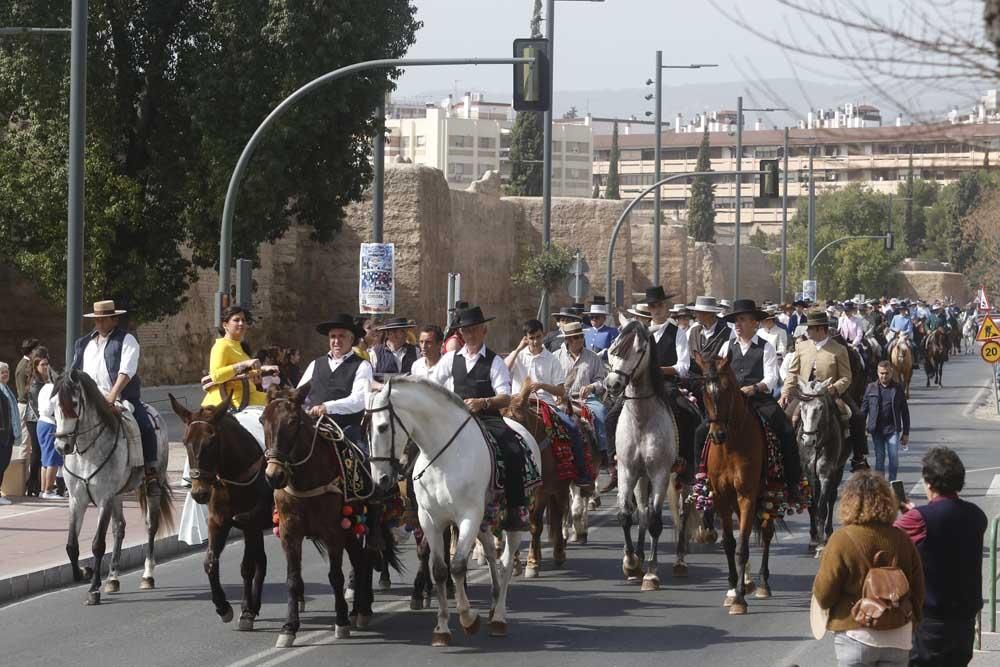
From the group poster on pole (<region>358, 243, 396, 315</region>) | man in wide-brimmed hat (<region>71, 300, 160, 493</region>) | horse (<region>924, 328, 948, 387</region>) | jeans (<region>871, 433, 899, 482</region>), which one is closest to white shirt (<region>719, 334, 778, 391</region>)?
man in wide-brimmed hat (<region>71, 300, 160, 493</region>)

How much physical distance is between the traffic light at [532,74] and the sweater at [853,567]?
14605mm

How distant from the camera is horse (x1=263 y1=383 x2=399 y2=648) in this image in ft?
37.6

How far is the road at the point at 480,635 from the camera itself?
1116 cm

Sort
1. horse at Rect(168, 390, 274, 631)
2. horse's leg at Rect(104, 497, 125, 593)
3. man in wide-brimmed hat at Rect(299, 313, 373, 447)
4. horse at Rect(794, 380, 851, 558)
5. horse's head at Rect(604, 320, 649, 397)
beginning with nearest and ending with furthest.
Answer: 1. horse at Rect(168, 390, 274, 631)
2. man in wide-brimmed hat at Rect(299, 313, 373, 447)
3. horse's head at Rect(604, 320, 649, 397)
4. horse's leg at Rect(104, 497, 125, 593)
5. horse at Rect(794, 380, 851, 558)

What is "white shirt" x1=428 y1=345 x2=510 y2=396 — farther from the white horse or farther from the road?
the road

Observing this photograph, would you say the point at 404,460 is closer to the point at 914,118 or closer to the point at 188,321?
the point at 914,118

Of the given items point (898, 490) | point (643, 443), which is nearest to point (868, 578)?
point (898, 490)

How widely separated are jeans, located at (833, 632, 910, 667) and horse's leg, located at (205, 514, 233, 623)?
560cm

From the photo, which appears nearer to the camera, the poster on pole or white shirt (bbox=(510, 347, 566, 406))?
white shirt (bbox=(510, 347, 566, 406))

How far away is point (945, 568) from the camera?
27.2 ft

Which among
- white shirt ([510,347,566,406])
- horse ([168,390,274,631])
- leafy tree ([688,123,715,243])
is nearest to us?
horse ([168,390,274,631])

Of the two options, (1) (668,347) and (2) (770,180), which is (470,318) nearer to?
(1) (668,347)

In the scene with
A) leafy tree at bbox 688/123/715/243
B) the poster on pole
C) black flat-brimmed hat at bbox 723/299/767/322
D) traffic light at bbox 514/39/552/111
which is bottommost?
black flat-brimmed hat at bbox 723/299/767/322

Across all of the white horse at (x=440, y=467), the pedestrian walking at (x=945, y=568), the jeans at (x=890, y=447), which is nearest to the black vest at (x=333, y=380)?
the white horse at (x=440, y=467)
